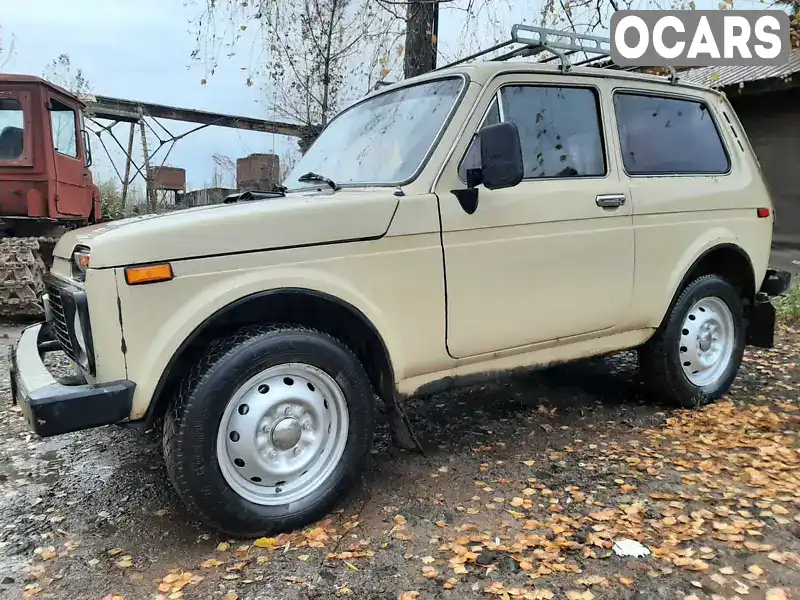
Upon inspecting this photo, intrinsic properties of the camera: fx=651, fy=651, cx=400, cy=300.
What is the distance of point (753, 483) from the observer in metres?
3.32

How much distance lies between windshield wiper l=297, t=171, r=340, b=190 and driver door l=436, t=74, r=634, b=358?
0.65 m

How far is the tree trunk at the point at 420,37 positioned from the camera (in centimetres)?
797

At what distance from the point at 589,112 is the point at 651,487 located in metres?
2.15

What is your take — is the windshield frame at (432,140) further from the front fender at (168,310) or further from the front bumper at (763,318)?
the front bumper at (763,318)

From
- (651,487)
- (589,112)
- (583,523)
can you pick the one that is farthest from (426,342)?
(589,112)

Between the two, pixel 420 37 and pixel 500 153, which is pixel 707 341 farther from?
pixel 420 37

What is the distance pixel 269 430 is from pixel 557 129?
90.5 inches

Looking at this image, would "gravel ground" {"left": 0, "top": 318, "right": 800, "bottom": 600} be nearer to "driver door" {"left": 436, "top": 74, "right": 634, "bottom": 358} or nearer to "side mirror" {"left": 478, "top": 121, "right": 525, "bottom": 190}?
"driver door" {"left": 436, "top": 74, "right": 634, "bottom": 358}

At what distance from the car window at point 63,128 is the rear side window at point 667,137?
688 centimetres

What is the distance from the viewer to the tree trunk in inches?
314

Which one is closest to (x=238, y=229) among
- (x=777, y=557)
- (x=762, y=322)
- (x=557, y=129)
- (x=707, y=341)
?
(x=557, y=129)

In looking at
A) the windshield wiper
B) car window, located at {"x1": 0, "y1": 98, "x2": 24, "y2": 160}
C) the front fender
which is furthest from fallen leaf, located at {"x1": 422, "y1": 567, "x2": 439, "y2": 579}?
car window, located at {"x1": 0, "y1": 98, "x2": 24, "y2": 160}

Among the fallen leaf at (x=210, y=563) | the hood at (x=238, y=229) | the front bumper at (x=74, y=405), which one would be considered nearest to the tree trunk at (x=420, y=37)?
the hood at (x=238, y=229)

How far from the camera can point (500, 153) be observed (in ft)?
9.96
